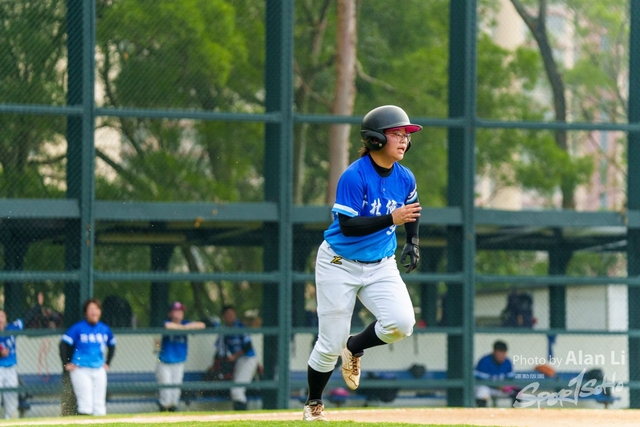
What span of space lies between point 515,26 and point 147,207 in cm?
2030

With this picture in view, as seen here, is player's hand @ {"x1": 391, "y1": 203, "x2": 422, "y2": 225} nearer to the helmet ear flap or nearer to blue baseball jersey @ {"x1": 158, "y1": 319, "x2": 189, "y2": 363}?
the helmet ear flap

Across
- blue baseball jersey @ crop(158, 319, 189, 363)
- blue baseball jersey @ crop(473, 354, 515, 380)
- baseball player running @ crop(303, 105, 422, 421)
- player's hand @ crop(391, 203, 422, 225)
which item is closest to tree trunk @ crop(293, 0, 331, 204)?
blue baseball jersey @ crop(473, 354, 515, 380)

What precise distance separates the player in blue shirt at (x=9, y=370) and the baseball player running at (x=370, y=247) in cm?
A: 646

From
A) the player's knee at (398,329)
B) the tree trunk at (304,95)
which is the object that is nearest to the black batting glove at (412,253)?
the player's knee at (398,329)

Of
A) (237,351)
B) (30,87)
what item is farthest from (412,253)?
(30,87)

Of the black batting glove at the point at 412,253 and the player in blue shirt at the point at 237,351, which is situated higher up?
the black batting glove at the point at 412,253

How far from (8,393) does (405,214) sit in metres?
7.58

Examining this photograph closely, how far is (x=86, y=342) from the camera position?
11617 millimetres

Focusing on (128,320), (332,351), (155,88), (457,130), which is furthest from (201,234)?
(332,351)

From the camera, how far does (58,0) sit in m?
16.5

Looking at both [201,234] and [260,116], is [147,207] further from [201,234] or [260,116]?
[201,234]

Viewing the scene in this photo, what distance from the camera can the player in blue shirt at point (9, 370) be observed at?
1230 centimetres

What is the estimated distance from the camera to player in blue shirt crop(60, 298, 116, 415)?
11.5 metres

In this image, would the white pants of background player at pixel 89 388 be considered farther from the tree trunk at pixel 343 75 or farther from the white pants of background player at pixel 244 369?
the tree trunk at pixel 343 75
